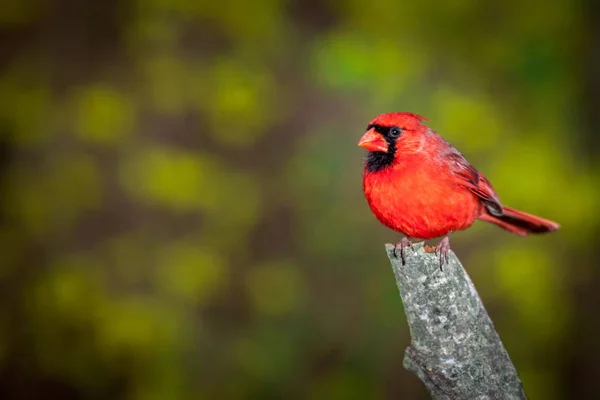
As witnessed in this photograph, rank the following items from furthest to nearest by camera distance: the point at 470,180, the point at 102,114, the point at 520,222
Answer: the point at 102,114, the point at 520,222, the point at 470,180

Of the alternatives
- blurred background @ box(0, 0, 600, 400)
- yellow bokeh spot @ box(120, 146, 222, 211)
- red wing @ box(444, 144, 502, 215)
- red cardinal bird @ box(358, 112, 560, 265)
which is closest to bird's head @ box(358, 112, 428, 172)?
red cardinal bird @ box(358, 112, 560, 265)

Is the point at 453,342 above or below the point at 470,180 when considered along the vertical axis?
below

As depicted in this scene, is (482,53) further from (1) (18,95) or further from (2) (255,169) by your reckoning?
(1) (18,95)

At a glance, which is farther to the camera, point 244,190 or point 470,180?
point 244,190

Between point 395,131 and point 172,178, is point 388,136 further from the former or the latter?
point 172,178

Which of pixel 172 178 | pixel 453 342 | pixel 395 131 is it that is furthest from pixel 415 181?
pixel 172 178

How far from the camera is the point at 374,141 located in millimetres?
1952

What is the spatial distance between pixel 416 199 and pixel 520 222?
0.65 m

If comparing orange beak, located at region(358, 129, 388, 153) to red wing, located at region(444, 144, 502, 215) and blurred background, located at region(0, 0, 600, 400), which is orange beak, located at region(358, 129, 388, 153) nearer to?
red wing, located at region(444, 144, 502, 215)

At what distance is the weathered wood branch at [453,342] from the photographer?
1.47m

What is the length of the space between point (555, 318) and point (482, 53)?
6.40ft

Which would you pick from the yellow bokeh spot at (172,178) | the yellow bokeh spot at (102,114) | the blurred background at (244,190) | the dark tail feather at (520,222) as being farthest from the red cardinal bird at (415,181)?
the yellow bokeh spot at (102,114)

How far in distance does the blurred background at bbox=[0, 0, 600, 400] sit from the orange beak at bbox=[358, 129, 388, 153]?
2.81m

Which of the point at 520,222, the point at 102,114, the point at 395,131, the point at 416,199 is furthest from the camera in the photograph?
the point at 102,114
